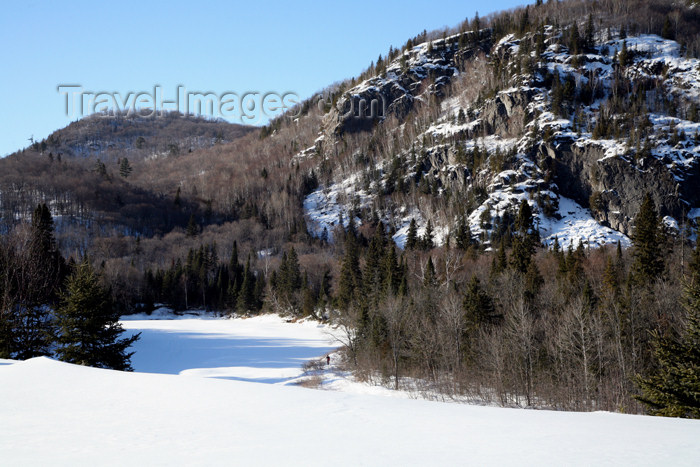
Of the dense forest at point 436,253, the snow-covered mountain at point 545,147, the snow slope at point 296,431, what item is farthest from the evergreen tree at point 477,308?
the snow-covered mountain at point 545,147

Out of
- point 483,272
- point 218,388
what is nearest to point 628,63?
point 483,272

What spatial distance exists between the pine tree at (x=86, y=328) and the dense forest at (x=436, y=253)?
113 millimetres

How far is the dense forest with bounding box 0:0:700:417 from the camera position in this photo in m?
30.0

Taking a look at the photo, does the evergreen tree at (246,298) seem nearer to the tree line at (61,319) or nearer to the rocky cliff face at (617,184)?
the tree line at (61,319)

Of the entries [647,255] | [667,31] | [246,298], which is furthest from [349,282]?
[667,31]

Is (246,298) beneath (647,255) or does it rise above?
beneath

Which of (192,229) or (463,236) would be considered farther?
(192,229)

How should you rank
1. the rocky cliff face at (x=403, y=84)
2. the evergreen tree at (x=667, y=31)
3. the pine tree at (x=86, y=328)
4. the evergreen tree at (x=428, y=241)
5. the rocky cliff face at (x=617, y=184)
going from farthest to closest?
the rocky cliff face at (x=403, y=84) < the evergreen tree at (x=667, y=31) < the evergreen tree at (x=428, y=241) < the rocky cliff face at (x=617, y=184) < the pine tree at (x=86, y=328)

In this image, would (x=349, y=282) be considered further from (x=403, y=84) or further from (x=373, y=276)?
(x=403, y=84)

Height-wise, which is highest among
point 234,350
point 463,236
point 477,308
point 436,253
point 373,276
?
point 463,236

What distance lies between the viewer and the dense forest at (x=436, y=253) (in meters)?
30.0

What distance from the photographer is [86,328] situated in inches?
913

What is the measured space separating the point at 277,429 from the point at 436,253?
3293 inches

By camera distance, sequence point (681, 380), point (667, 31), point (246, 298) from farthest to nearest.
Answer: point (667, 31) < point (246, 298) < point (681, 380)
